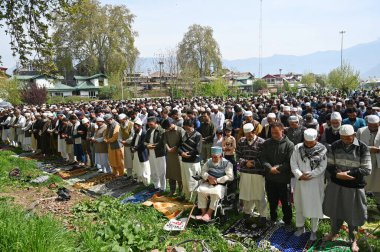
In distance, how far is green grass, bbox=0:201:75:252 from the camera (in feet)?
13.2

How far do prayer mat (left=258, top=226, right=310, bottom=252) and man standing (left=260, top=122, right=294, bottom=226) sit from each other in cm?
33

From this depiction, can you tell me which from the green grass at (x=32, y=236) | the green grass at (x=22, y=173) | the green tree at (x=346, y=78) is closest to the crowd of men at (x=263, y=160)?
the green grass at (x=22, y=173)

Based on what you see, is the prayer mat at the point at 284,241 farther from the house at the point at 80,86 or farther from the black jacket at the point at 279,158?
the house at the point at 80,86

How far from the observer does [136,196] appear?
25.3 ft

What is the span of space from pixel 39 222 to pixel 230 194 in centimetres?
325

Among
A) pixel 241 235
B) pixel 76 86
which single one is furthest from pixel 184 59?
pixel 241 235

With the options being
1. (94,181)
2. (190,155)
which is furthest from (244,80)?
(190,155)

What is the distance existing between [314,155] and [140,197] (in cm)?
416

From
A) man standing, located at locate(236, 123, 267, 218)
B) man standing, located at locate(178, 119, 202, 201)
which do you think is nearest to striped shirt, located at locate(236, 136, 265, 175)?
man standing, located at locate(236, 123, 267, 218)

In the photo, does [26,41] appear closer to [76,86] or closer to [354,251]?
[354,251]

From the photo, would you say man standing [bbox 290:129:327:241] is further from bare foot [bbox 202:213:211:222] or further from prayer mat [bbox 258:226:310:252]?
bare foot [bbox 202:213:211:222]

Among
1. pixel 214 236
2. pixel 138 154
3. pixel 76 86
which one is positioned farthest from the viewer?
pixel 76 86

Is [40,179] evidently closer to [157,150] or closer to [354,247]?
[157,150]

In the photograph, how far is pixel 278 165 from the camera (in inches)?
211
